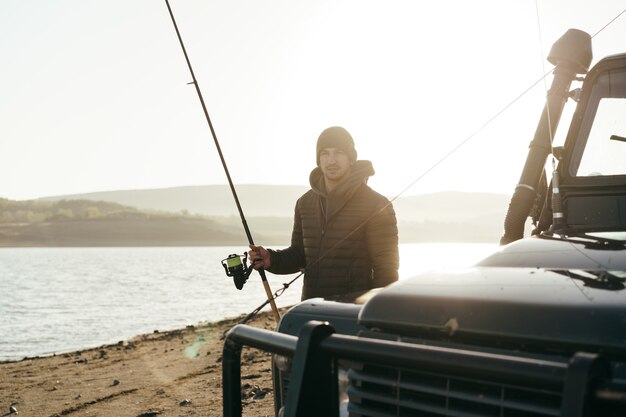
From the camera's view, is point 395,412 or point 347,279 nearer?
point 395,412

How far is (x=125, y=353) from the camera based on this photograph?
543 inches

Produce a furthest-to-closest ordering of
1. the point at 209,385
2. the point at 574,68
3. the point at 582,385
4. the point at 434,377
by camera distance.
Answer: the point at 209,385 → the point at 574,68 → the point at 434,377 → the point at 582,385

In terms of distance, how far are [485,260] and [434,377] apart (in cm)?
95

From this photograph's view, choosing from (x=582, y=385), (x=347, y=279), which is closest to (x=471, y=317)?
(x=582, y=385)

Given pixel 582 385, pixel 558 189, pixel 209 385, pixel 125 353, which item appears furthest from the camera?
pixel 125 353

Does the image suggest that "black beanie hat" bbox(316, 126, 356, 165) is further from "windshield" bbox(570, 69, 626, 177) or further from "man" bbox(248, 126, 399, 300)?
"windshield" bbox(570, 69, 626, 177)

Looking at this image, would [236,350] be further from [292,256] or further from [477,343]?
[292,256]

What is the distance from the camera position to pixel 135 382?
10.0 m

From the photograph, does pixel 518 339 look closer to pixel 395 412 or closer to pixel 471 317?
pixel 471 317

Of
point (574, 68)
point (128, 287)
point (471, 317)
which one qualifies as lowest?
point (128, 287)

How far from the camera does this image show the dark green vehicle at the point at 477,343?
1.92 meters

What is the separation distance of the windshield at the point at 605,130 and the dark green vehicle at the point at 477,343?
0.62m

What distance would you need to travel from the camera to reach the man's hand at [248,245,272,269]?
542cm

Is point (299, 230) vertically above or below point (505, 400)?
above
